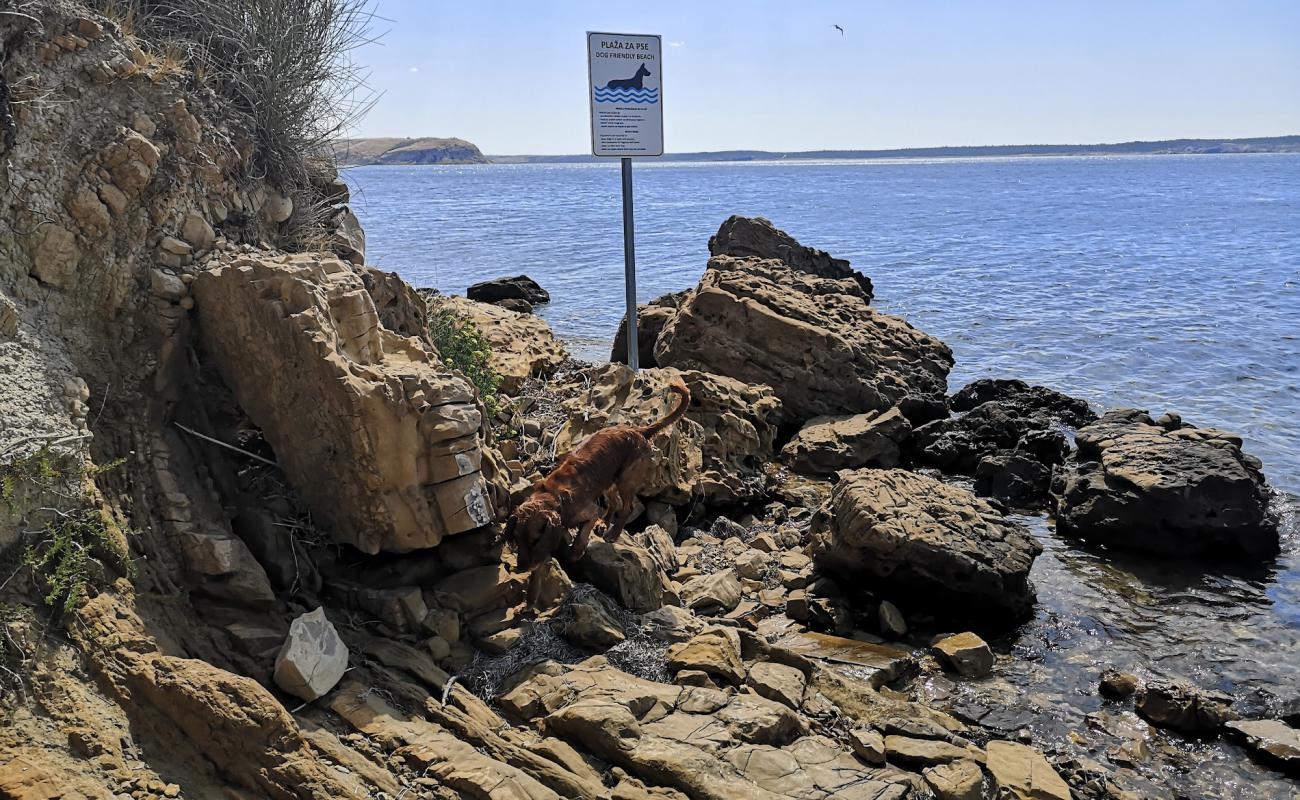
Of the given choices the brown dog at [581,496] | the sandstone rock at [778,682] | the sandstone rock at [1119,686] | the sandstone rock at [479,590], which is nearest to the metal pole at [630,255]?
the brown dog at [581,496]

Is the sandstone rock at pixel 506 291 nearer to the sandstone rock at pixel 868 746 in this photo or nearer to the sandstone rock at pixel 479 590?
the sandstone rock at pixel 479 590

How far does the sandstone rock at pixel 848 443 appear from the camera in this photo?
10547mm

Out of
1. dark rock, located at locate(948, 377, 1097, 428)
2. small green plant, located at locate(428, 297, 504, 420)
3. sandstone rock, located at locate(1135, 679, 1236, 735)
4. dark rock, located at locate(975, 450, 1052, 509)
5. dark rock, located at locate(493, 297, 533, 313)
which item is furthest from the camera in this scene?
dark rock, located at locate(493, 297, 533, 313)

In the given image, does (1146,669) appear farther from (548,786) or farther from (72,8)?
(72,8)

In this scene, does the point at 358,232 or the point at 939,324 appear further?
the point at 939,324

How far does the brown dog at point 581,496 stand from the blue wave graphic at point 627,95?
2787 millimetres

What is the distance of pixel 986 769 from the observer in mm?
5320

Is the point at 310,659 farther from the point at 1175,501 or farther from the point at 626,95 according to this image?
the point at 1175,501

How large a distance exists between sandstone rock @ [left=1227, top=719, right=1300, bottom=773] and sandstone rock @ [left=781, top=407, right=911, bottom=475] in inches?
A: 193

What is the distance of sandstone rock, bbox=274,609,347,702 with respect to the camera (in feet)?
14.1

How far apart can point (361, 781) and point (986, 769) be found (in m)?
3.39

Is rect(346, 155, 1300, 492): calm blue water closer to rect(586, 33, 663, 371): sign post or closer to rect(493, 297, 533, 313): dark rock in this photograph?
rect(493, 297, 533, 313): dark rock

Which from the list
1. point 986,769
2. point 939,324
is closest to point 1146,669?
point 986,769

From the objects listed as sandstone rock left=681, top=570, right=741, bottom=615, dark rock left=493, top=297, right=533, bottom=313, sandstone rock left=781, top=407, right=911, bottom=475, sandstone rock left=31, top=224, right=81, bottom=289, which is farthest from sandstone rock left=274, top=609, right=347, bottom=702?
dark rock left=493, top=297, right=533, bottom=313
